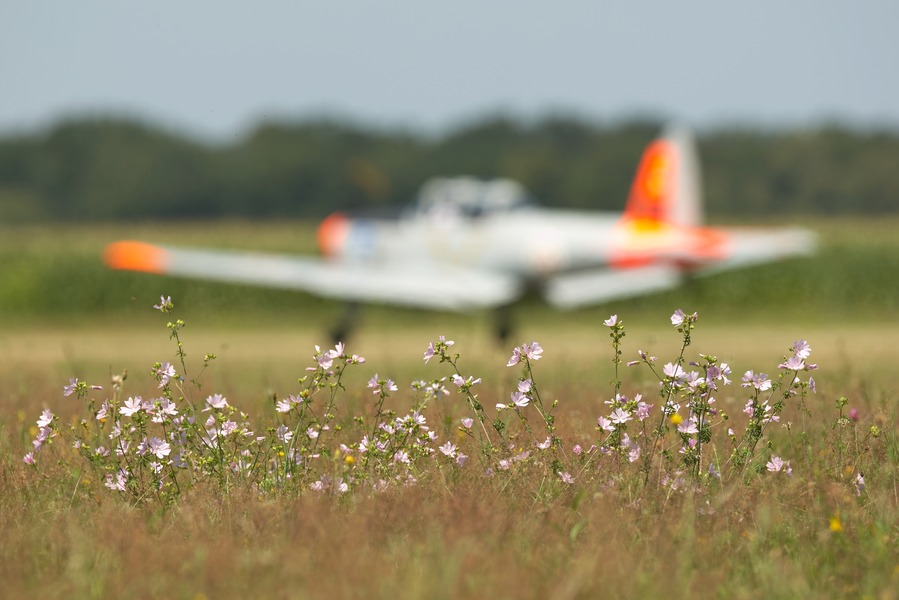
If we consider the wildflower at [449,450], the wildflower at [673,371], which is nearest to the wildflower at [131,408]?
the wildflower at [449,450]

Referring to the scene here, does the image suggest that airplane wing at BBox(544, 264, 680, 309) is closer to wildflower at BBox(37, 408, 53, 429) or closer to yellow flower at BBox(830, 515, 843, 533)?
wildflower at BBox(37, 408, 53, 429)

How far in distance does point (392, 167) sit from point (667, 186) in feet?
172

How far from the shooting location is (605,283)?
891 inches

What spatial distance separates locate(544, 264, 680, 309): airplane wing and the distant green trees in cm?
4803

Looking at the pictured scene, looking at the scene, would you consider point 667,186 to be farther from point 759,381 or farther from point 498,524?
point 498,524

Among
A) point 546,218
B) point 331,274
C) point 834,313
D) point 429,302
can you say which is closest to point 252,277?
point 331,274

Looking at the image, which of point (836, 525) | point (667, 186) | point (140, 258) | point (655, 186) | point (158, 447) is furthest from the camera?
point (667, 186)

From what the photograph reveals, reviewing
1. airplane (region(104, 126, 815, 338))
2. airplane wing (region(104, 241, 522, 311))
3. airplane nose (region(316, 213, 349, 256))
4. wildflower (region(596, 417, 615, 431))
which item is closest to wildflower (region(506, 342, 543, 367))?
wildflower (region(596, 417, 615, 431))

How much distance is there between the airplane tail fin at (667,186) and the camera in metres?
25.0

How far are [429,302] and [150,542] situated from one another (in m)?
18.3

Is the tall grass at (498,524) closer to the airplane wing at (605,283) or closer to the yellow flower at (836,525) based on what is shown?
the yellow flower at (836,525)

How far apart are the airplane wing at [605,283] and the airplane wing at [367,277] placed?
0.74 metres

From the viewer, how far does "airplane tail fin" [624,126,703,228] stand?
983 inches

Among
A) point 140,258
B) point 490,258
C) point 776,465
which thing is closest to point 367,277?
point 490,258
